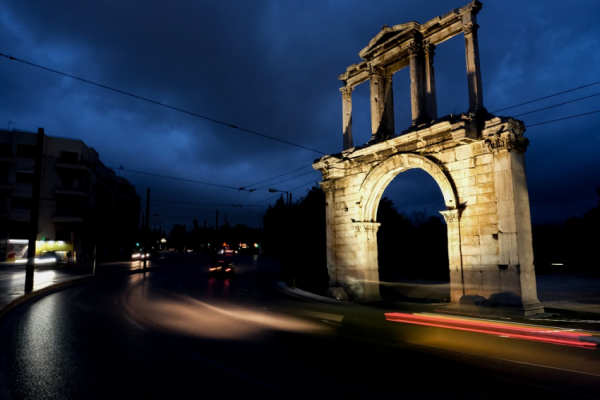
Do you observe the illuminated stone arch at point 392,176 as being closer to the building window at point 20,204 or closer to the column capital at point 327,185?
the column capital at point 327,185

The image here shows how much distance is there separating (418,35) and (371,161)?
5.67 meters

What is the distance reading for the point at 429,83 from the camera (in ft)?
52.6

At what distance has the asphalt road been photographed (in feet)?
16.5

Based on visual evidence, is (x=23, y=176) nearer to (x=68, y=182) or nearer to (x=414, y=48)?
(x=68, y=182)

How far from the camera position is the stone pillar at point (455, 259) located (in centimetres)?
1344

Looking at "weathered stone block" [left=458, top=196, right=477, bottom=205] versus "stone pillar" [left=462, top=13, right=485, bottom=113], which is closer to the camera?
"weathered stone block" [left=458, top=196, right=477, bottom=205]

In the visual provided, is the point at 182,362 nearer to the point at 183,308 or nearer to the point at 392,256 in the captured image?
the point at 183,308

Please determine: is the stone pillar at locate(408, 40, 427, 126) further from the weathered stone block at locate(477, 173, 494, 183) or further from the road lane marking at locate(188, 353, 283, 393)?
the road lane marking at locate(188, 353, 283, 393)

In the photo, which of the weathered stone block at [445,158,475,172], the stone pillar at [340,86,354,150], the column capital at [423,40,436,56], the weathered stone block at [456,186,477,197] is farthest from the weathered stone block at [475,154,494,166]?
the stone pillar at [340,86,354,150]

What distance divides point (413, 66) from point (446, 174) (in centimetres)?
520

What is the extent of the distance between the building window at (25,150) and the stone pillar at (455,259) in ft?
165

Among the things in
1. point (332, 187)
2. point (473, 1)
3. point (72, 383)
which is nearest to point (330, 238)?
point (332, 187)

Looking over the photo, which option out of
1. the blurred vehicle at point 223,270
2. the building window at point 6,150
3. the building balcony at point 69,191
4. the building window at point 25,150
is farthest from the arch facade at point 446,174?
the building window at point 6,150

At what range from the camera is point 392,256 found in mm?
25094
